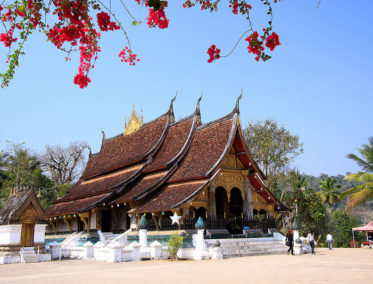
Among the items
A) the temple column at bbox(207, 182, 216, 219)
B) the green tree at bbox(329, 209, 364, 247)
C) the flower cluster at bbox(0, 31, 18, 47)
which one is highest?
the flower cluster at bbox(0, 31, 18, 47)

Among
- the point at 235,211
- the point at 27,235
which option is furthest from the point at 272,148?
the point at 27,235

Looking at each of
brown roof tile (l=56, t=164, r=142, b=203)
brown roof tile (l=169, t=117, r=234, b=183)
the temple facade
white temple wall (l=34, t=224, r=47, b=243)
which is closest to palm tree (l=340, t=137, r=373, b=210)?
the temple facade

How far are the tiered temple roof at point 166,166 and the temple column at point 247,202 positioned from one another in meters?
0.40

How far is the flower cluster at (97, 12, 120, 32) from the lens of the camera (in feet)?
15.1

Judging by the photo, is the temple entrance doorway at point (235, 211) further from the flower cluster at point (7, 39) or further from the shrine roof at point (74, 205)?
the flower cluster at point (7, 39)

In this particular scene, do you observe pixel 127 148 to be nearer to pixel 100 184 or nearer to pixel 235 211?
pixel 100 184

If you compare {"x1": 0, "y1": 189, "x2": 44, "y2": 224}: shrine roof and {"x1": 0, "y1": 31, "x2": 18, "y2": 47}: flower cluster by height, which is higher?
{"x1": 0, "y1": 31, "x2": 18, "y2": 47}: flower cluster

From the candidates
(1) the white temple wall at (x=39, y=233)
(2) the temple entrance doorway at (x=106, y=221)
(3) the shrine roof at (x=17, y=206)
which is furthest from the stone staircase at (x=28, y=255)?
(2) the temple entrance doorway at (x=106, y=221)

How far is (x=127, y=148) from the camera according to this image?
22.4 meters

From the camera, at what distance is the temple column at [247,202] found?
1666cm

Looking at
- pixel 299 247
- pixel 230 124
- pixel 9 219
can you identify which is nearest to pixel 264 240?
pixel 299 247

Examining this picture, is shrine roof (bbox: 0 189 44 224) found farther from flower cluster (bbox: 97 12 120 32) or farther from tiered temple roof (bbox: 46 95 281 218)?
flower cluster (bbox: 97 12 120 32)

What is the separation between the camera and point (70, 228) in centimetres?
2042

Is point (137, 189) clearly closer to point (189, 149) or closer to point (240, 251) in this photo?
point (189, 149)
